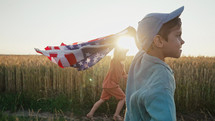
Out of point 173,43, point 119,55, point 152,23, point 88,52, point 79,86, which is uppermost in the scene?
point 152,23

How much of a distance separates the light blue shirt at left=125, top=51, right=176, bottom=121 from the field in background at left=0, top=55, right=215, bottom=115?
14.1ft

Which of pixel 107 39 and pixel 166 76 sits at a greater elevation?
pixel 107 39

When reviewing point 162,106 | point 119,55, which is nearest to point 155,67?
point 162,106

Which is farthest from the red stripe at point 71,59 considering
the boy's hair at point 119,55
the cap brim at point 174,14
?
the boy's hair at point 119,55

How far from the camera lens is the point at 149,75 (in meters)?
1.10

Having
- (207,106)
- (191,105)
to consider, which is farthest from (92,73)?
(207,106)

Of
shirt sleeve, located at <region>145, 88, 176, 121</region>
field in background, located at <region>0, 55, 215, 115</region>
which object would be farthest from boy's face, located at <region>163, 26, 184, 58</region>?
field in background, located at <region>0, 55, 215, 115</region>

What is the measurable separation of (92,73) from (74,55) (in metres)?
3.75

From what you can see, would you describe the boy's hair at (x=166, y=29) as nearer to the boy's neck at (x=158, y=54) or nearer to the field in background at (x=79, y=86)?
the boy's neck at (x=158, y=54)

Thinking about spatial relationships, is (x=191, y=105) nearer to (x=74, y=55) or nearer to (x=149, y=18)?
(x=74, y=55)

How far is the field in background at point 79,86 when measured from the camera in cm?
569

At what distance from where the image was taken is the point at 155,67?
108 cm

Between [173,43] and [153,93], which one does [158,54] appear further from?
[153,93]

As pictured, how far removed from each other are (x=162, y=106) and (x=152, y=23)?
0.51m
